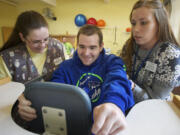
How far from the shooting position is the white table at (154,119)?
466 mm

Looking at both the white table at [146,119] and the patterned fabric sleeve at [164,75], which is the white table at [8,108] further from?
the patterned fabric sleeve at [164,75]

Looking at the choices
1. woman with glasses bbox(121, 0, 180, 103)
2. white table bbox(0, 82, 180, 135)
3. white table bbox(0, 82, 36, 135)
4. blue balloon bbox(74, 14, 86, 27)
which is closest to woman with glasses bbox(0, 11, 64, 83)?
white table bbox(0, 82, 36, 135)

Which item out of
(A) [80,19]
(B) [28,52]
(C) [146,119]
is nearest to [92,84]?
(C) [146,119]

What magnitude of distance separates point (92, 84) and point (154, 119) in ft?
1.40

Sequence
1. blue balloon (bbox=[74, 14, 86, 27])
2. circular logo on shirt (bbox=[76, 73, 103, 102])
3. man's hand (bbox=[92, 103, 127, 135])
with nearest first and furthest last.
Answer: man's hand (bbox=[92, 103, 127, 135]) < circular logo on shirt (bbox=[76, 73, 103, 102]) < blue balloon (bbox=[74, 14, 86, 27])

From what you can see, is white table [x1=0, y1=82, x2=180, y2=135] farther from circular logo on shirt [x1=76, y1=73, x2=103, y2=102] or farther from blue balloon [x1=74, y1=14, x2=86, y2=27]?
blue balloon [x1=74, y1=14, x2=86, y2=27]

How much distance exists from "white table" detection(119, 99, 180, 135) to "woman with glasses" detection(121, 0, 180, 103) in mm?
256

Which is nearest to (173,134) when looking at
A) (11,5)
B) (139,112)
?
(139,112)

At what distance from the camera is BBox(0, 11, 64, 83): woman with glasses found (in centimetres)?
107

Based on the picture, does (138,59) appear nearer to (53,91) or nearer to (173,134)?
(173,134)

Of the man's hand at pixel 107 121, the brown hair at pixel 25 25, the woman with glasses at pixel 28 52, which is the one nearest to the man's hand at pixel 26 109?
the man's hand at pixel 107 121

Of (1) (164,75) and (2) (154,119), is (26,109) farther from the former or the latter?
(1) (164,75)

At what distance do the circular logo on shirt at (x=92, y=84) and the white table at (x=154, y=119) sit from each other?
30cm

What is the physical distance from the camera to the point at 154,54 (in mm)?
940
